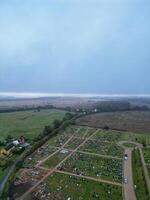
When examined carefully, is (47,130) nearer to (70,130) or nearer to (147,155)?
(70,130)

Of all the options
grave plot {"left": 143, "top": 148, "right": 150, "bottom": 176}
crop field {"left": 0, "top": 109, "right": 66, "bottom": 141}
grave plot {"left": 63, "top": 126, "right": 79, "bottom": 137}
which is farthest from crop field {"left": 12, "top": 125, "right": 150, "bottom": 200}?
crop field {"left": 0, "top": 109, "right": 66, "bottom": 141}

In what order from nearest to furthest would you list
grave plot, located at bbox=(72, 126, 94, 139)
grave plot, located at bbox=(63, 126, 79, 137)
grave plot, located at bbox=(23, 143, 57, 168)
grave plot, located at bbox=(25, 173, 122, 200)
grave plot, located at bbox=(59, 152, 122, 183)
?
grave plot, located at bbox=(25, 173, 122, 200) < grave plot, located at bbox=(59, 152, 122, 183) < grave plot, located at bbox=(23, 143, 57, 168) < grave plot, located at bbox=(72, 126, 94, 139) < grave plot, located at bbox=(63, 126, 79, 137)

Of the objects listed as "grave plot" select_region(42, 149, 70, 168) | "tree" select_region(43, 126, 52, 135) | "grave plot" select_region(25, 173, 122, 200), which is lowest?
"grave plot" select_region(25, 173, 122, 200)

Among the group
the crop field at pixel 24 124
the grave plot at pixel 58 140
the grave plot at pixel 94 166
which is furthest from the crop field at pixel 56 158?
the crop field at pixel 24 124

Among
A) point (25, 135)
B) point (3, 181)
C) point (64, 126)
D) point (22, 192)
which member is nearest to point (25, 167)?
point (3, 181)

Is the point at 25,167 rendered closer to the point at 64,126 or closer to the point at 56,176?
the point at 56,176

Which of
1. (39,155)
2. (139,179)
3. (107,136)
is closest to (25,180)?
(39,155)

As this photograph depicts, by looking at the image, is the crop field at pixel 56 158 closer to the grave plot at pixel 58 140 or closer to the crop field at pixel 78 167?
the crop field at pixel 78 167

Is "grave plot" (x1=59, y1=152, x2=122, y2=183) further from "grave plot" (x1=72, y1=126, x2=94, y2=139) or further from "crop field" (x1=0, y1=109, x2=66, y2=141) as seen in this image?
"crop field" (x1=0, y1=109, x2=66, y2=141)
